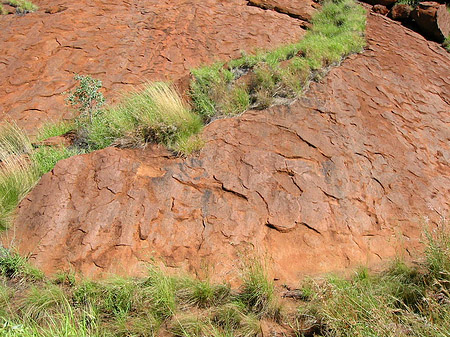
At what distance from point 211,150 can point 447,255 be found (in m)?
2.39

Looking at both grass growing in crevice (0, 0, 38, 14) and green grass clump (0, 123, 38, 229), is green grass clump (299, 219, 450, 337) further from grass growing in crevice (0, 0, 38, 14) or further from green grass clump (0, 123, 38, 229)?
grass growing in crevice (0, 0, 38, 14)

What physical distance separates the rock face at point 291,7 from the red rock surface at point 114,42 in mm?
229

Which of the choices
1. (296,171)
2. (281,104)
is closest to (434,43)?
(281,104)

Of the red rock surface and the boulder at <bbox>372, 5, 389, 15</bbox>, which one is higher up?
the boulder at <bbox>372, 5, 389, 15</bbox>

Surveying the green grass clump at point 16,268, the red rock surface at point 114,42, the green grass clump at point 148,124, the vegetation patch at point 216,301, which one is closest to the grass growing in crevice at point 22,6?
the red rock surface at point 114,42

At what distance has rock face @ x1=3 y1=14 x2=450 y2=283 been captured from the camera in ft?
11.0

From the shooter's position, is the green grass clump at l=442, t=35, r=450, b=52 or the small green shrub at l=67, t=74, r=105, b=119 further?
the green grass clump at l=442, t=35, r=450, b=52

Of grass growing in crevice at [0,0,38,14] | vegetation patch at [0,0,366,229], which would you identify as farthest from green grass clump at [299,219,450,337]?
grass growing in crevice at [0,0,38,14]

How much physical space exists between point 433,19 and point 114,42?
640 cm

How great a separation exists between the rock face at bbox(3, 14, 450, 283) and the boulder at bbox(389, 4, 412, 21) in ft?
14.8

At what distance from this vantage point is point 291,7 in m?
8.12

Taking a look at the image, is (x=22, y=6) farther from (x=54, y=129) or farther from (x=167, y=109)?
(x=167, y=109)

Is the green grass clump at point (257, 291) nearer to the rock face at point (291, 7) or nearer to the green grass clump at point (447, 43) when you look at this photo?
the rock face at point (291, 7)

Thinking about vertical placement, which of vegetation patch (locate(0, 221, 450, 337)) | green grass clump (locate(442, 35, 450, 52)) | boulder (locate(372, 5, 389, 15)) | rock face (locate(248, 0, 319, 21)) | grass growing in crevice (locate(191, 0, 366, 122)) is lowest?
vegetation patch (locate(0, 221, 450, 337))
